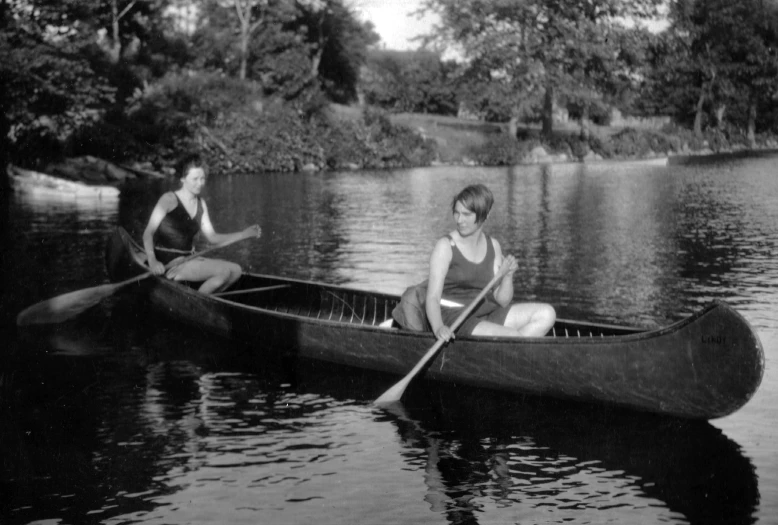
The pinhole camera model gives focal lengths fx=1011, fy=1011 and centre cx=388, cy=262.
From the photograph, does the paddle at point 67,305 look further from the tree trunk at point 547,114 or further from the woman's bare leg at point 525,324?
the tree trunk at point 547,114

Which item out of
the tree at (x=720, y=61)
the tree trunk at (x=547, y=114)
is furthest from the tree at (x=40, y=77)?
the tree at (x=720, y=61)

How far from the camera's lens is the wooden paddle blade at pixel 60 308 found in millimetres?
10141

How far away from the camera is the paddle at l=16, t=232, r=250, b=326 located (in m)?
10.1

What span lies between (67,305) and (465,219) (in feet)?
17.2

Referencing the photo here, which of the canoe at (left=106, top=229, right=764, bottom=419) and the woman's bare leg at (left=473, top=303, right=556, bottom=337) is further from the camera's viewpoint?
the woman's bare leg at (left=473, top=303, right=556, bottom=337)

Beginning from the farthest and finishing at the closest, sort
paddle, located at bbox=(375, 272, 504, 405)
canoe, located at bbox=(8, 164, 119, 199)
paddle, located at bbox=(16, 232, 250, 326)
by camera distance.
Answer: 1. canoe, located at bbox=(8, 164, 119, 199)
2. paddle, located at bbox=(16, 232, 250, 326)
3. paddle, located at bbox=(375, 272, 504, 405)

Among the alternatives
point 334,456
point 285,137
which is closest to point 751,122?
point 285,137

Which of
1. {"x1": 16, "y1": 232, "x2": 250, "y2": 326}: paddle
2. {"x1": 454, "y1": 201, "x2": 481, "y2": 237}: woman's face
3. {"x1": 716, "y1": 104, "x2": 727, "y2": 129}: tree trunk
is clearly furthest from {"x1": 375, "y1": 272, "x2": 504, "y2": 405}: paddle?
{"x1": 716, "y1": 104, "x2": 727, "y2": 129}: tree trunk

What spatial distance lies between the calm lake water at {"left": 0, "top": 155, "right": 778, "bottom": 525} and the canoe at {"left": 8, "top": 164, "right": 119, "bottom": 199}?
489 inches

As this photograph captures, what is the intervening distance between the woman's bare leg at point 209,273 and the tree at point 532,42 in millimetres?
41071

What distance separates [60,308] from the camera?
10.2 meters

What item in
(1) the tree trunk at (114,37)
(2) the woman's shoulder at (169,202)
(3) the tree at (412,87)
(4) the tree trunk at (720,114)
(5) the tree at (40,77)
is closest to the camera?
(2) the woman's shoulder at (169,202)

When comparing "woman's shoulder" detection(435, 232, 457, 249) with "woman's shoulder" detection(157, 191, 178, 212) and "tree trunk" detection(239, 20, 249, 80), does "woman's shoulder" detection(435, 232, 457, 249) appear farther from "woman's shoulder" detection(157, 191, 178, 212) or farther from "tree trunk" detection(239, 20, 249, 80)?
"tree trunk" detection(239, 20, 249, 80)

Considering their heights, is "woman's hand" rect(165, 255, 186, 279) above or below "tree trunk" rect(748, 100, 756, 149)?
below
